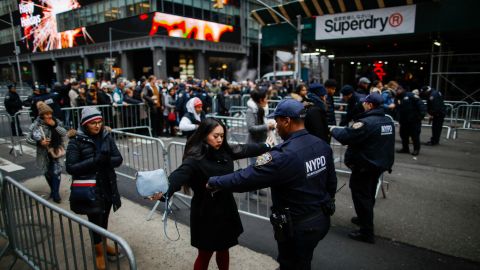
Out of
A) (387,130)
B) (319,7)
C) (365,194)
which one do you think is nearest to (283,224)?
(365,194)

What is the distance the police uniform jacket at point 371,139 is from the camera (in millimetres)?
4180

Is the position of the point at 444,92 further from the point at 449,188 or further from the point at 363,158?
the point at 363,158

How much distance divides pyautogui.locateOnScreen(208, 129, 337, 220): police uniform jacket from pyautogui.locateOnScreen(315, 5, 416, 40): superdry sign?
1321 centimetres

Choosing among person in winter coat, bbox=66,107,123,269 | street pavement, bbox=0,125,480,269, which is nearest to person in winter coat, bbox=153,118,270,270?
street pavement, bbox=0,125,480,269

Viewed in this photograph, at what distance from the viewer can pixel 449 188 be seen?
246 inches

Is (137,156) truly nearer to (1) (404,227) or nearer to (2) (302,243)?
(2) (302,243)

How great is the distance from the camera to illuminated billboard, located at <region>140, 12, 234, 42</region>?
3114cm

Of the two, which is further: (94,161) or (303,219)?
(94,161)

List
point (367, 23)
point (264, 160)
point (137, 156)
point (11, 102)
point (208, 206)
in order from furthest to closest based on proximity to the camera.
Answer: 1. point (367, 23)
2. point (11, 102)
3. point (137, 156)
4. point (208, 206)
5. point (264, 160)

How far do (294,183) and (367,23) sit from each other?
1393 centimetres

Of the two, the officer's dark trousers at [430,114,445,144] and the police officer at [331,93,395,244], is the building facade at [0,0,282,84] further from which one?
the police officer at [331,93,395,244]

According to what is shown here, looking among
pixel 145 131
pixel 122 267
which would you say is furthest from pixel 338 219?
pixel 145 131

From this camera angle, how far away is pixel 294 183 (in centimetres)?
251

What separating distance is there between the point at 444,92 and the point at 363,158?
14.7 metres
